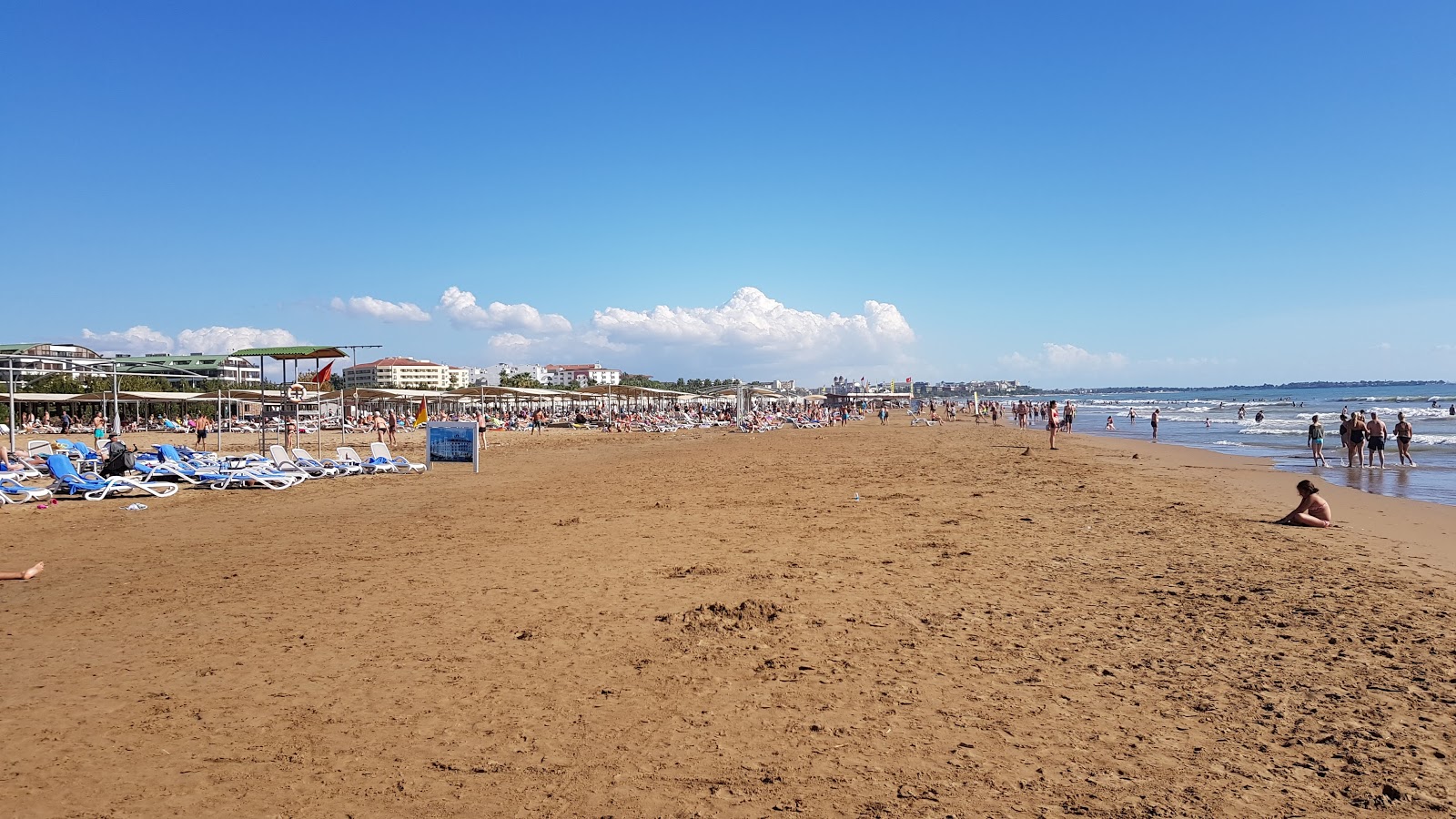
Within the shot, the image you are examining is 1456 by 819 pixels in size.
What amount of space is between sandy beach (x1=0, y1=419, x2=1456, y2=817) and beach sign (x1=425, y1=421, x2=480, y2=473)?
9097mm

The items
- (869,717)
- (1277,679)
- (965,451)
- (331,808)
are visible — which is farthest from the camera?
(965,451)

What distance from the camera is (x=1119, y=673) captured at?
178 inches

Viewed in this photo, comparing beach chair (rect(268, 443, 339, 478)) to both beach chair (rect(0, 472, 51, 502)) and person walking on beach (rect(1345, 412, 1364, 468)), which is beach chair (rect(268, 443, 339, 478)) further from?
person walking on beach (rect(1345, 412, 1364, 468))

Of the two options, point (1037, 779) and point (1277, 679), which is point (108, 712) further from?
point (1277, 679)

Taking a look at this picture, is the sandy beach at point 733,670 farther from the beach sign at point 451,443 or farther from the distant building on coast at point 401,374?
the distant building on coast at point 401,374

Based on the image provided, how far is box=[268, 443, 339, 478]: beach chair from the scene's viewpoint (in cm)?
1579

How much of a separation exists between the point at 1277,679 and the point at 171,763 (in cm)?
535

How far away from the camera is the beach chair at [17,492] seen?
12.1 meters

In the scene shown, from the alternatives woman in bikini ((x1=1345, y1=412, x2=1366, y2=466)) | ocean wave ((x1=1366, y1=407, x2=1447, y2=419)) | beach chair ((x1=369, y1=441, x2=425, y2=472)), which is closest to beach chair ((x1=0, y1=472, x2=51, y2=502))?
beach chair ((x1=369, y1=441, x2=425, y2=472))

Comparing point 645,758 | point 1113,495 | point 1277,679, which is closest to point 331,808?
point 645,758

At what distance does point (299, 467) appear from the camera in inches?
637

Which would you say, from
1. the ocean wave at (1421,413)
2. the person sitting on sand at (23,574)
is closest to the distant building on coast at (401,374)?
the ocean wave at (1421,413)

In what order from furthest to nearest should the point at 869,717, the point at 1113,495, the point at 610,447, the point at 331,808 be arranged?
the point at 610,447
the point at 1113,495
the point at 869,717
the point at 331,808

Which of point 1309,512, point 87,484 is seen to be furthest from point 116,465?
point 1309,512
